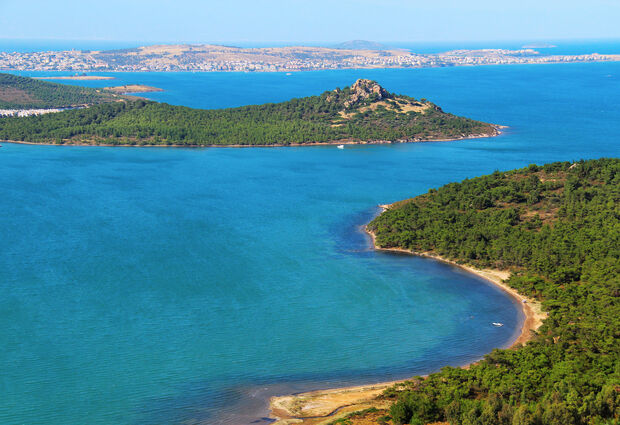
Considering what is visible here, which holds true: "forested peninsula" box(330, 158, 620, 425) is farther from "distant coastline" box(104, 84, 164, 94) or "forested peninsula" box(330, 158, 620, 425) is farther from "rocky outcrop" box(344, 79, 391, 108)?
"distant coastline" box(104, 84, 164, 94)

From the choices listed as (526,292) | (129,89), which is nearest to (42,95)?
(129,89)

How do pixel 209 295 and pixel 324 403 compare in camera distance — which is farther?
pixel 209 295

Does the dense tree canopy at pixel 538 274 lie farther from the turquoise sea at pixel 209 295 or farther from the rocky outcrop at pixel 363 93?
the rocky outcrop at pixel 363 93

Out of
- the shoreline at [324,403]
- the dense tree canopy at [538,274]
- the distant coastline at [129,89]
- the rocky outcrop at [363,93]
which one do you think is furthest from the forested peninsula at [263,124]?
the shoreline at [324,403]

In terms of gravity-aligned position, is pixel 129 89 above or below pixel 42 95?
above

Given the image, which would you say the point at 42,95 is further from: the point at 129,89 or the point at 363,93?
the point at 363,93

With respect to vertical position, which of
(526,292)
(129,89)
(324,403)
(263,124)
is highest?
(129,89)

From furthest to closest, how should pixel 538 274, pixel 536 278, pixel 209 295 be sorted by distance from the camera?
pixel 538 274
pixel 536 278
pixel 209 295
